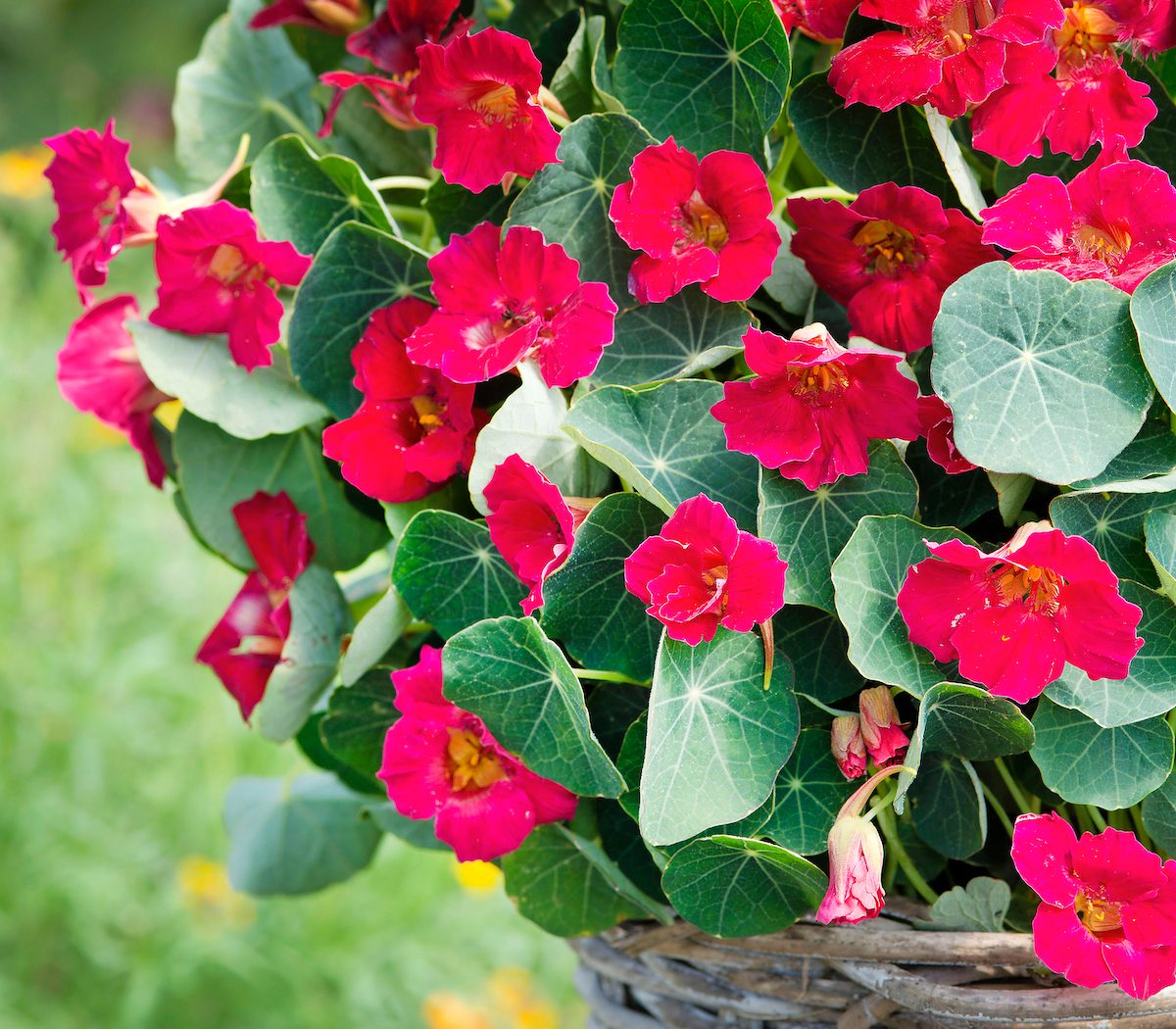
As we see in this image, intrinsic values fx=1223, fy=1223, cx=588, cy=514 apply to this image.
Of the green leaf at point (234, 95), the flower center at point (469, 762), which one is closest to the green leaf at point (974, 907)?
the flower center at point (469, 762)

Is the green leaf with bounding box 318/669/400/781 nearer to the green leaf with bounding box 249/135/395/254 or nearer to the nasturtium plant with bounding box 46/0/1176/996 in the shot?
the nasturtium plant with bounding box 46/0/1176/996

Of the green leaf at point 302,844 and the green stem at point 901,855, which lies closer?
the green stem at point 901,855

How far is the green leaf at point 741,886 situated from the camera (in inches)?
20.8

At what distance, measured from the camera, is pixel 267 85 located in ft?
2.67

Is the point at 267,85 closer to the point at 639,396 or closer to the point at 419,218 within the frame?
the point at 419,218

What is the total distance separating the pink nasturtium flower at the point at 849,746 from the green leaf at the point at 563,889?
16 cm

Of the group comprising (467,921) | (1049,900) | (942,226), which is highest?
(942,226)

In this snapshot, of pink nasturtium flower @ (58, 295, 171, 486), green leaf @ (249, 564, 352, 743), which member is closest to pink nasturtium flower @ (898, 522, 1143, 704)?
green leaf @ (249, 564, 352, 743)

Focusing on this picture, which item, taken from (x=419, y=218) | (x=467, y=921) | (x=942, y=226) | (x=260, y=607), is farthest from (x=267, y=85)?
(x=467, y=921)

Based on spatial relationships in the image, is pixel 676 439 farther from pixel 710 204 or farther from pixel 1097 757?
pixel 1097 757

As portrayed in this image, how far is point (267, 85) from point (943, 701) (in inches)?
23.4

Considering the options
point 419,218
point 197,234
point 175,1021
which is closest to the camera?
point 197,234

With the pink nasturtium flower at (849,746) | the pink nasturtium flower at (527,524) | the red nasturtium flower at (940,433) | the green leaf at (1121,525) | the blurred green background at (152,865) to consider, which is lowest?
the blurred green background at (152,865)

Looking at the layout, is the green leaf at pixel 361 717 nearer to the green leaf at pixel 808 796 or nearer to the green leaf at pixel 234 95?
the green leaf at pixel 808 796
